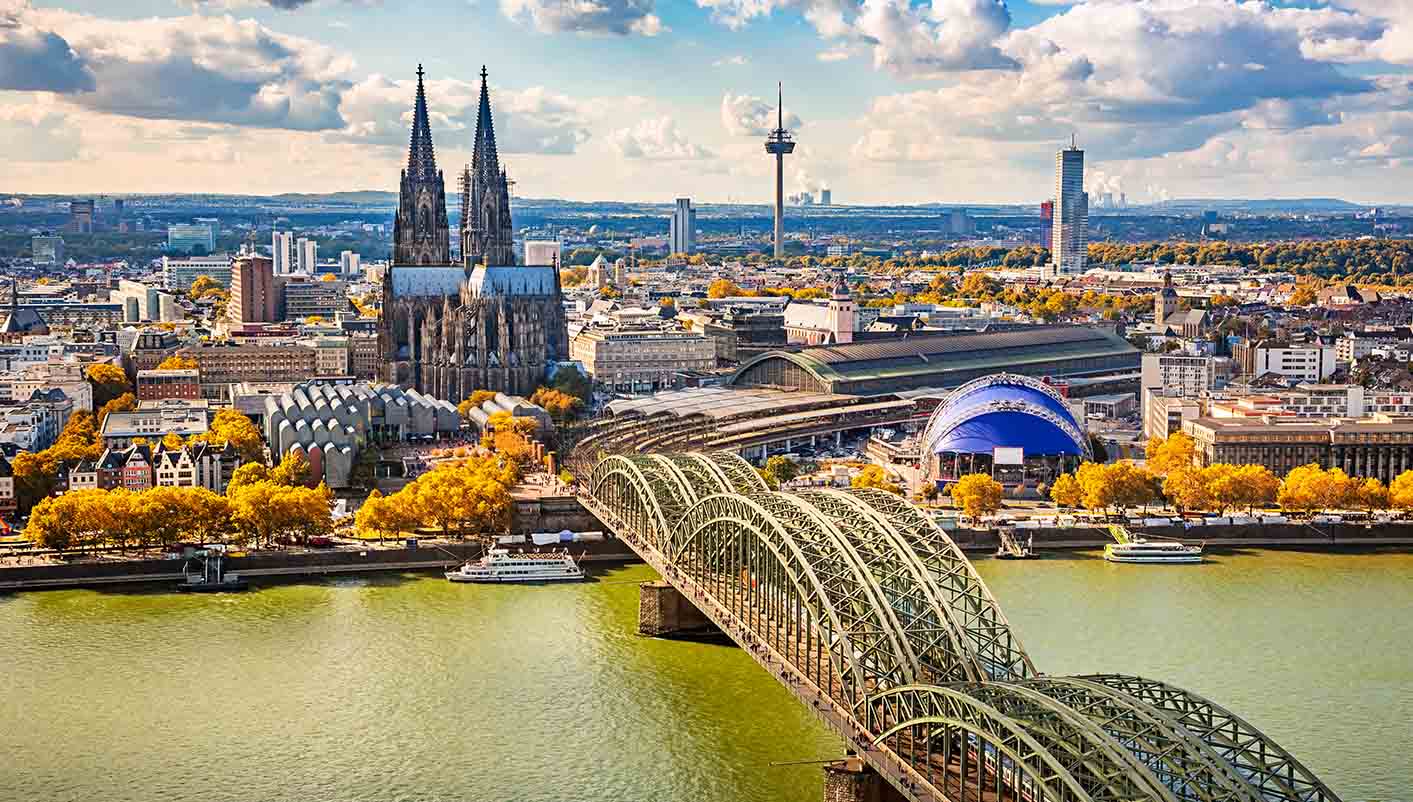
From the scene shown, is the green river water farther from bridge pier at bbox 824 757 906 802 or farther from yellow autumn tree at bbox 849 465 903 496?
yellow autumn tree at bbox 849 465 903 496

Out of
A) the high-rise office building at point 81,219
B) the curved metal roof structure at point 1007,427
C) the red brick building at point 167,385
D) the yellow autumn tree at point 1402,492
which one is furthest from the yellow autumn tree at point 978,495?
the high-rise office building at point 81,219

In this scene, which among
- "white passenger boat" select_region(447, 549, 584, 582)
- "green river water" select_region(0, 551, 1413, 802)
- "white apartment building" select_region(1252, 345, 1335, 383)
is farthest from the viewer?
"white apartment building" select_region(1252, 345, 1335, 383)

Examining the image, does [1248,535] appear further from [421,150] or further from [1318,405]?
[421,150]

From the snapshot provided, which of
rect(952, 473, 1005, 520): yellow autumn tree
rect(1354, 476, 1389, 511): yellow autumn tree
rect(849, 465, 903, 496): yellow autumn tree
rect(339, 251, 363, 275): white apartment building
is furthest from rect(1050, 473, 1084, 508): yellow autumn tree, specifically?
rect(339, 251, 363, 275): white apartment building

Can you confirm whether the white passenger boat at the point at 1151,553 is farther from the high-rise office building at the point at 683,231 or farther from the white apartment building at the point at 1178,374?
the high-rise office building at the point at 683,231

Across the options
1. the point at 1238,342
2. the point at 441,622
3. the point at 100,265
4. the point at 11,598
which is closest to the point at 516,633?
the point at 441,622

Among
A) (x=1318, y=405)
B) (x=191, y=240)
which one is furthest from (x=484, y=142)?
(x=191, y=240)

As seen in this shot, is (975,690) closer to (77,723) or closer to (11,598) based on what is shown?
(77,723)
